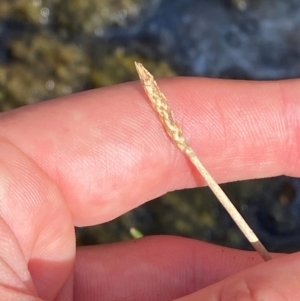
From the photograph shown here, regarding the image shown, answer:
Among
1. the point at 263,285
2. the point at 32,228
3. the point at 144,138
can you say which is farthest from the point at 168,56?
the point at 263,285

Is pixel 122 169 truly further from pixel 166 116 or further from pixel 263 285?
pixel 263 285

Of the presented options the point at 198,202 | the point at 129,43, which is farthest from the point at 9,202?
the point at 129,43

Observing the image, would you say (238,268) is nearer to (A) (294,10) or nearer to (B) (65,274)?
(B) (65,274)

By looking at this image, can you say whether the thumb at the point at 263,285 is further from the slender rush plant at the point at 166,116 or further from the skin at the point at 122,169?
the slender rush plant at the point at 166,116

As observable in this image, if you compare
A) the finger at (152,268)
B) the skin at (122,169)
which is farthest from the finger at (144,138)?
the finger at (152,268)

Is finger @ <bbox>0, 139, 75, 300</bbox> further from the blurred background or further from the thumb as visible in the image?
the blurred background

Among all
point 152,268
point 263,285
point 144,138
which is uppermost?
point 144,138
